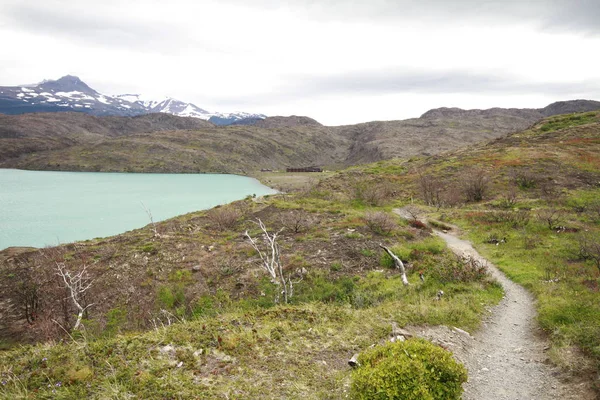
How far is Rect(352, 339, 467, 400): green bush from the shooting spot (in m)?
5.57

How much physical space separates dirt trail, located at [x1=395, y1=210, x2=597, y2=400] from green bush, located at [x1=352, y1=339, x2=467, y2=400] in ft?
5.49

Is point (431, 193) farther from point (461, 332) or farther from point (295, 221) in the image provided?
point (461, 332)

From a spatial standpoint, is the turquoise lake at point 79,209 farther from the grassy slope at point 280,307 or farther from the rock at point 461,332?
the rock at point 461,332

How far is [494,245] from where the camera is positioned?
21234 millimetres

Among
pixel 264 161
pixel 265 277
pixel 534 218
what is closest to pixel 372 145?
pixel 264 161

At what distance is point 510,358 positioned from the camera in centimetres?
902

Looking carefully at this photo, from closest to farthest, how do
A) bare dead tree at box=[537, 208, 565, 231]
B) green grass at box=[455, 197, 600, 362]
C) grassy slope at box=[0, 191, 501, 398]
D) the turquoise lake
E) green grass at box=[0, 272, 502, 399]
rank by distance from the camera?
green grass at box=[0, 272, 502, 399] → grassy slope at box=[0, 191, 501, 398] → green grass at box=[455, 197, 600, 362] → bare dead tree at box=[537, 208, 565, 231] → the turquoise lake

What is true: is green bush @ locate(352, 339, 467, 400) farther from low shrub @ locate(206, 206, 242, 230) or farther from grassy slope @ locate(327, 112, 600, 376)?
low shrub @ locate(206, 206, 242, 230)

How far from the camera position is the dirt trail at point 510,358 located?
23.9ft

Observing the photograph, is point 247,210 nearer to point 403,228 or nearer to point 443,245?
point 403,228

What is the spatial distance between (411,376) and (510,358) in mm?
5279

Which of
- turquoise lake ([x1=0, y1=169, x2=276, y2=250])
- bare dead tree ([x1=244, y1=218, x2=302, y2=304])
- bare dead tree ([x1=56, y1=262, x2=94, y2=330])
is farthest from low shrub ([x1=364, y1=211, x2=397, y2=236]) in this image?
turquoise lake ([x1=0, y1=169, x2=276, y2=250])

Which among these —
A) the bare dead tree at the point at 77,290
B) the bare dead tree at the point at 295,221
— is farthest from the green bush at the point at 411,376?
the bare dead tree at the point at 295,221

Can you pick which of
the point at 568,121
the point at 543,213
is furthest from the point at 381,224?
the point at 568,121
